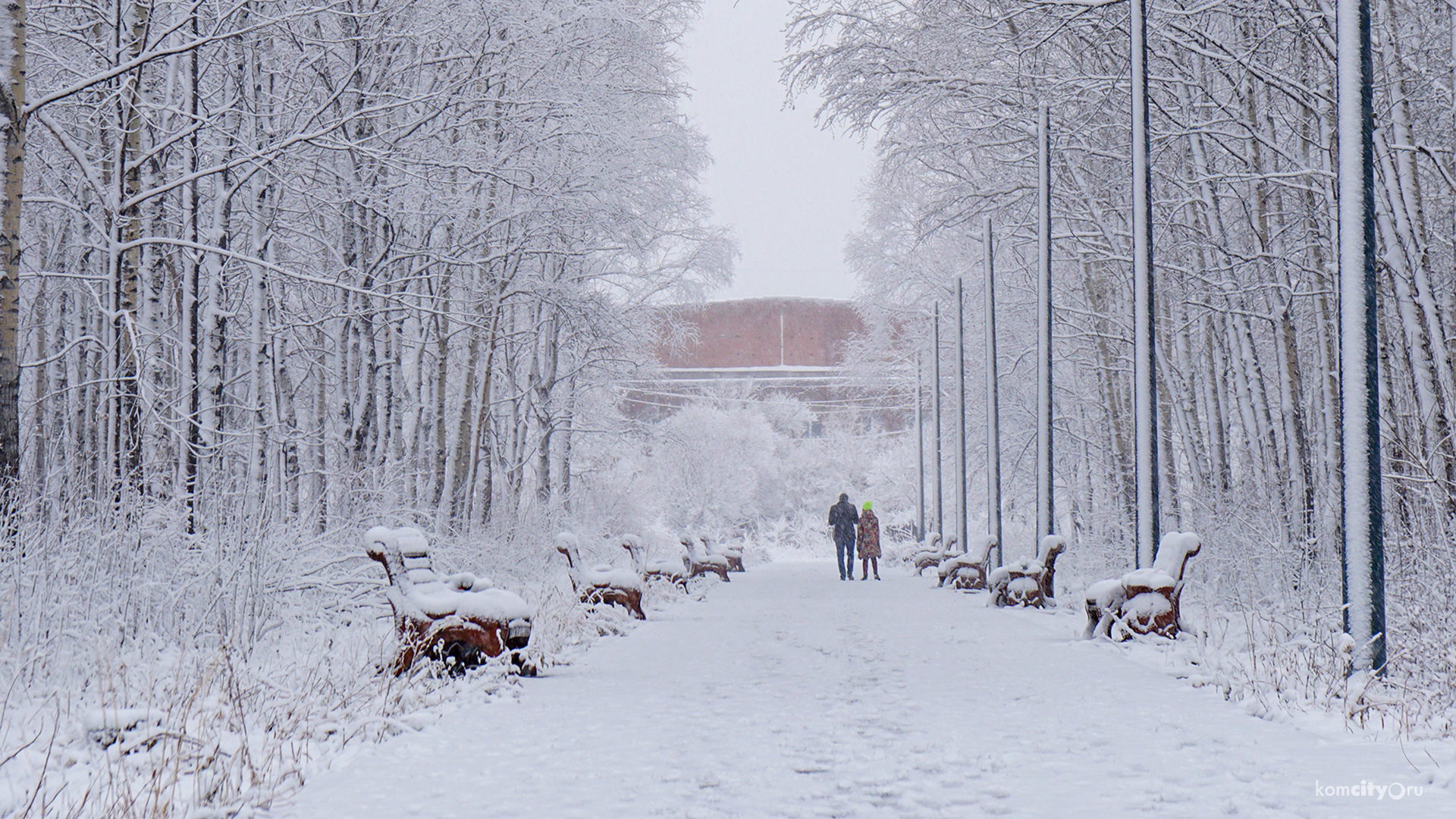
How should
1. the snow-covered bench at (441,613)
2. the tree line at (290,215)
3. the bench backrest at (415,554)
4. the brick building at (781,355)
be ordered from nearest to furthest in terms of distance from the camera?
the snow-covered bench at (441,613) < the bench backrest at (415,554) < the tree line at (290,215) < the brick building at (781,355)

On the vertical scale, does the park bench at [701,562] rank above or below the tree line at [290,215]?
below

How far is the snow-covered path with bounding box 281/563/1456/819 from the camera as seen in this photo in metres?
4.68

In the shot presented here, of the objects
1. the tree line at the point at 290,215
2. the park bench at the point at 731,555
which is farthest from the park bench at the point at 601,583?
the park bench at the point at 731,555

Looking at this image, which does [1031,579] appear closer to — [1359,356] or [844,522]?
[1359,356]

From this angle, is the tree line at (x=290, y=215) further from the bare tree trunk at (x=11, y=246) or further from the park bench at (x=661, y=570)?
the park bench at (x=661, y=570)

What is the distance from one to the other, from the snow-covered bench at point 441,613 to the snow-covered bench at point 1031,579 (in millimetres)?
8458

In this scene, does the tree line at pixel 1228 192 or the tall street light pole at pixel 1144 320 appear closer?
the tree line at pixel 1228 192

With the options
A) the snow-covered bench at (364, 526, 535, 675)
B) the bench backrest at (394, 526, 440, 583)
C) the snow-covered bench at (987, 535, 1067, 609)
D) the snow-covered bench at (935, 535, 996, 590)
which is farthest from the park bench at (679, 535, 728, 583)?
the snow-covered bench at (364, 526, 535, 675)

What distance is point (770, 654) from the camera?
10.1 m

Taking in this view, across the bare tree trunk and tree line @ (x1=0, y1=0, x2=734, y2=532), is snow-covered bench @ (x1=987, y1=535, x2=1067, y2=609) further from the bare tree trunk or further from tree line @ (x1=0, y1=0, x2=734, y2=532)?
the bare tree trunk

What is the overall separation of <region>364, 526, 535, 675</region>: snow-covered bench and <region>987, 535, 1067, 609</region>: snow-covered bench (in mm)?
8458

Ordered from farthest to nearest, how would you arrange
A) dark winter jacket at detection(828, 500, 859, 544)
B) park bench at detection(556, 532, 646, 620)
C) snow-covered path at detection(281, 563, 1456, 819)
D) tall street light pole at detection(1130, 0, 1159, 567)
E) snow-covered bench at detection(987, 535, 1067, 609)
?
dark winter jacket at detection(828, 500, 859, 544)
snow-covered bench at detection(987, 535, 1067, 609)
tall street light pole at detection(1130, 0, 1159, 567)
park bench at detection(556, 532, 646, 620)
snow-covered path at detection(281, 563, 1456, 819)

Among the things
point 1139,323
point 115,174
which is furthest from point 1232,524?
point 115,174

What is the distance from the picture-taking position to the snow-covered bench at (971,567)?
19875mm
